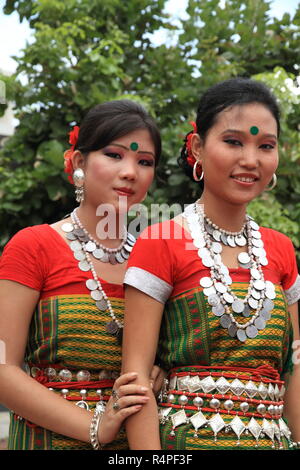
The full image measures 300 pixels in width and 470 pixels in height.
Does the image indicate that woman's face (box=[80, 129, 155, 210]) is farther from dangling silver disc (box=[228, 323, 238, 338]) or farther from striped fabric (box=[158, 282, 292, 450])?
dangling silver disc (box=[228, 323, 238, 338])

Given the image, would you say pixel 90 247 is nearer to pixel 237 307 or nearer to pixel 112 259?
pixel 112 259

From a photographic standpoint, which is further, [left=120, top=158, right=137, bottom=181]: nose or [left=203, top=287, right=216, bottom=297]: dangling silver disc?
[left=120, top=158, right=137, bottom=181]: nose

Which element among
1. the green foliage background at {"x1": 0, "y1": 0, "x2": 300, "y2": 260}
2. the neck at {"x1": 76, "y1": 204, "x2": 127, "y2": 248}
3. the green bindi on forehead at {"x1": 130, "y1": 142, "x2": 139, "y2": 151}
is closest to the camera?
the green bindi on forehead at {"x1": 130, "y1": 142, "x2": 139, "y2": 151}

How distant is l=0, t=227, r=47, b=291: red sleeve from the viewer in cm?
236

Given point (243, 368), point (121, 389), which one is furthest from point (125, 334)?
point (243, 368)

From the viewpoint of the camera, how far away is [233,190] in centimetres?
224

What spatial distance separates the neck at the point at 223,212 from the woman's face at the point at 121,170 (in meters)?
0.29

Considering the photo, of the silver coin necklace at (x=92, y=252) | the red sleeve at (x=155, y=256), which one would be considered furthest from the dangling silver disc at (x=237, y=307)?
the silver coin necklace at (x=92, y=252)

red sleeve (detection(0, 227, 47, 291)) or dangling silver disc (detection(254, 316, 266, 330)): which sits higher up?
red sleeve (detection(0, 227, 47, 291))

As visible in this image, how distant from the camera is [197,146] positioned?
2357 mm

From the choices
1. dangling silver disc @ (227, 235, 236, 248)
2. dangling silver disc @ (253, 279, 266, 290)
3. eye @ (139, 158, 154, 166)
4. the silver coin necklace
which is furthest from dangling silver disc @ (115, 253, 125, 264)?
dangling silver disc @ (253, 279, 266, 290)

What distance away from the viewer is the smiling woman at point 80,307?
2.28m

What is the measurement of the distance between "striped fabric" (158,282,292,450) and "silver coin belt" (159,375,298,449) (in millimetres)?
15

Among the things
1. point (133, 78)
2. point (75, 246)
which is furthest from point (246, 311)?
point (133, 78)
